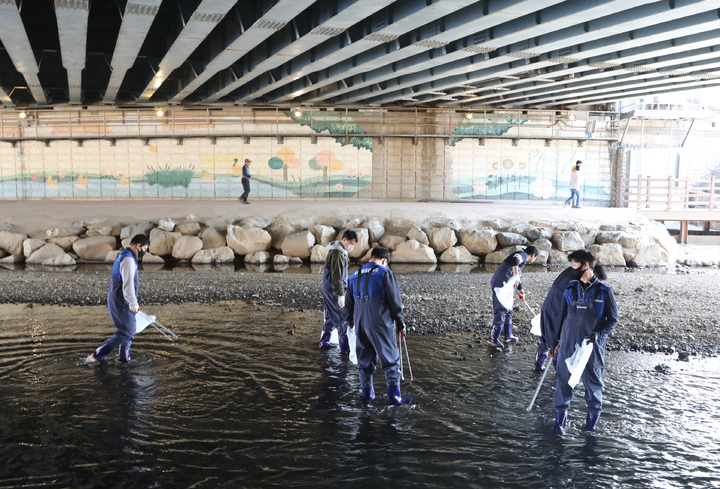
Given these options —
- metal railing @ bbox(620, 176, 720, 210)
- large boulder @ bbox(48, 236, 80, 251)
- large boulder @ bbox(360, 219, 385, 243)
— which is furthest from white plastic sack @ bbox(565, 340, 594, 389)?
metal railing @ bbox(620, 176, 720, 210)

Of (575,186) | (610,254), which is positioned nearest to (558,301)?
(610,254)

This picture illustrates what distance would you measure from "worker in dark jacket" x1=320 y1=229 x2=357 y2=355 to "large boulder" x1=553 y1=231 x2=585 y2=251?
46.1 feet

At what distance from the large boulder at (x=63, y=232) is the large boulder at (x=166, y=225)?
2.97 metres

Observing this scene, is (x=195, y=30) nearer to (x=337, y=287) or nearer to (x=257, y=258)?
(x=257, y=258)

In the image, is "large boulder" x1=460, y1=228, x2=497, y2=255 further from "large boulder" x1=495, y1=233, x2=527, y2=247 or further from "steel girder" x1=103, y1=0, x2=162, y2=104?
"steel girder" x1=103, y1=0, x2=162, y2=104

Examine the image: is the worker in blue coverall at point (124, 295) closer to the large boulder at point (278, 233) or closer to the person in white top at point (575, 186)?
the large boulder at point (278, 233)

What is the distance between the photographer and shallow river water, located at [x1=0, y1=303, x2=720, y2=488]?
171 inches

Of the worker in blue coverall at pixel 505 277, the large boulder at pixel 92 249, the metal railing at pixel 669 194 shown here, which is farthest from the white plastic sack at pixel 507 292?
the metal railing at pixel 669 194

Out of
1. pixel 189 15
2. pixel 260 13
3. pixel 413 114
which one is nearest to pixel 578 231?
pixel 413 114

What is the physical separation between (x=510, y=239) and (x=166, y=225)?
42.4ft

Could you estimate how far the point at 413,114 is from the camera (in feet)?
88.8

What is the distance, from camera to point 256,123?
2678cm

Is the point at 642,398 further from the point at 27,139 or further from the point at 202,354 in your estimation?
the point at 27,139

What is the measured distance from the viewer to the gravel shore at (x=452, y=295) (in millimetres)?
8852
